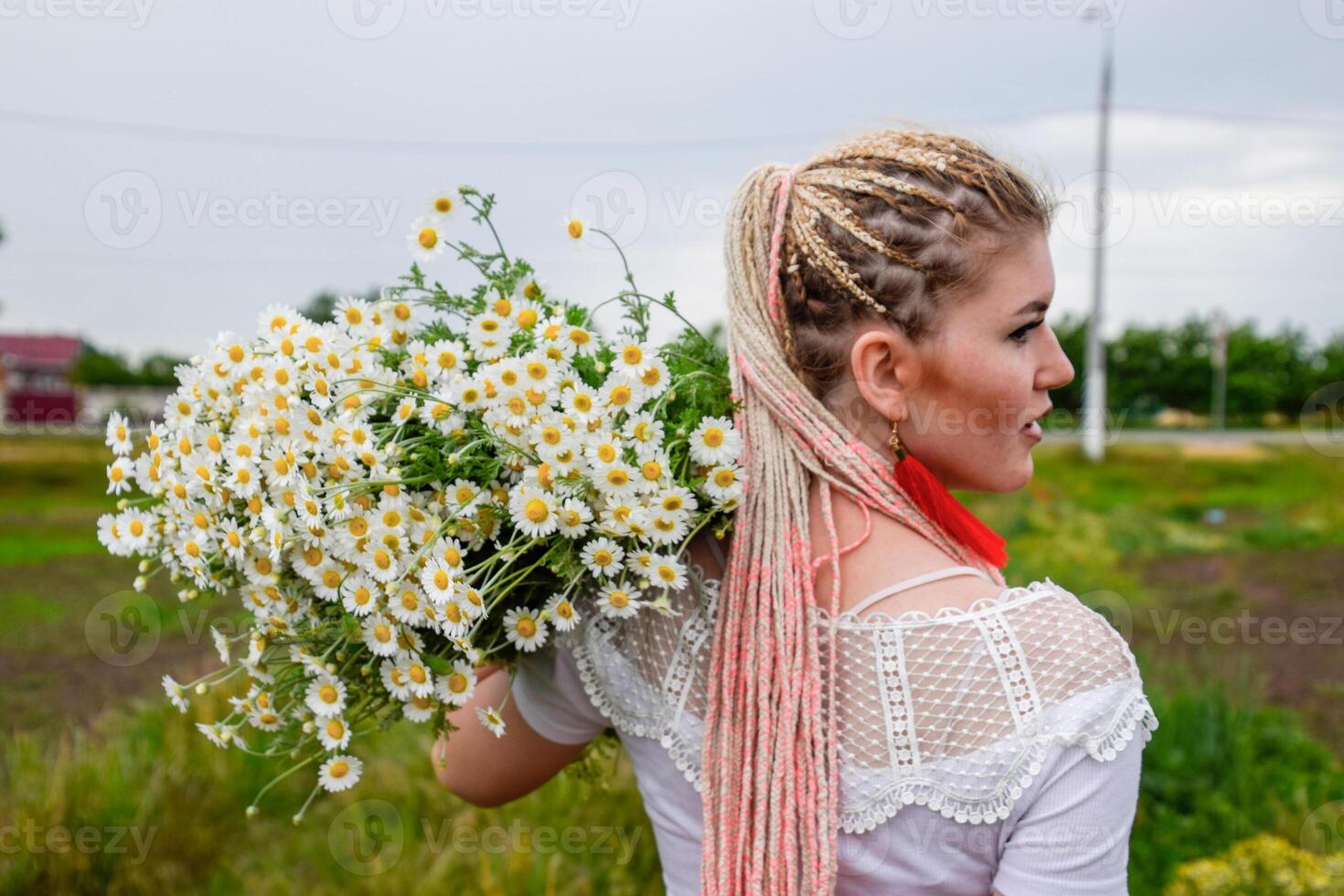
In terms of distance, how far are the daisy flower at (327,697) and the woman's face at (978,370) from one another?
0.77m

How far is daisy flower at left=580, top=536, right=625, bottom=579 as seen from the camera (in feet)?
4.05

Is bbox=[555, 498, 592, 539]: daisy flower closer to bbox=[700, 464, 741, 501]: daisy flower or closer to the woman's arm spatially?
bbox=[700, 464, 741, 501]: daisy flower

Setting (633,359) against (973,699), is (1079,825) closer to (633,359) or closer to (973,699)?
(973,699)

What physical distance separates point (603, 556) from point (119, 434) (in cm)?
78

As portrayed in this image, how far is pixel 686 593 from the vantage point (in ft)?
4.56

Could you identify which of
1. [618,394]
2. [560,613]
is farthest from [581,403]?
[560,613]

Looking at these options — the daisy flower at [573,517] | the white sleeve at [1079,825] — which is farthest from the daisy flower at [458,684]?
the white sleeve at [1079,825]

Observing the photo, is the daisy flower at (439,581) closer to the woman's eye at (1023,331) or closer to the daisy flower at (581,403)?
the daisy flower at (581,403)

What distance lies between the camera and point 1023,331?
131 centimetres

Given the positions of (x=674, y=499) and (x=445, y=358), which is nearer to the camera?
(x=674, y=499)

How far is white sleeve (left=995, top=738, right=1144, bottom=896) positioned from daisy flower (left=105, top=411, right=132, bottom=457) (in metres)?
1.30

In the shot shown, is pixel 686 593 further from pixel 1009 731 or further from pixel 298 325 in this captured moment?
pixel 298 325
